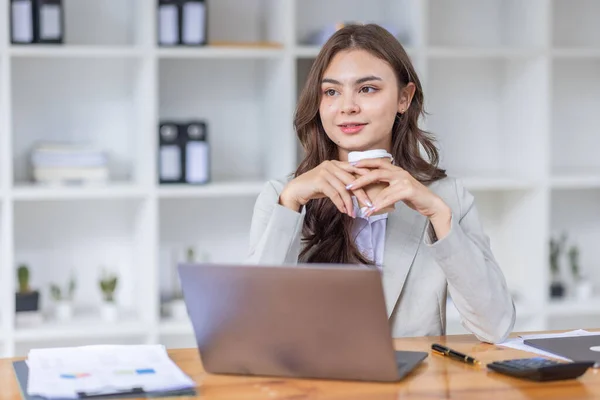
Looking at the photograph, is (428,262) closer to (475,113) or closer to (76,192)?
(76,192)

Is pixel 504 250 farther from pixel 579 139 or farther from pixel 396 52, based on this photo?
pixel 396 52

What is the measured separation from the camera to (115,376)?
57.8 inches

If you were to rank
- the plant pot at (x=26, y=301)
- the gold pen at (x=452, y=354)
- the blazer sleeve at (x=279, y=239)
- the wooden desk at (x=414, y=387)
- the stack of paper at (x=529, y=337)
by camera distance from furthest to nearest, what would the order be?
the plant pot at (x=26, y=301), the blazer sleeve at (x=279, y=239), the stack of paper at (x=529, y=337), the gold pen at (x=452, y=354), the wooden desk at (x=414, y=387)

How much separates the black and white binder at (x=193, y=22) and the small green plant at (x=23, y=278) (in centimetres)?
100

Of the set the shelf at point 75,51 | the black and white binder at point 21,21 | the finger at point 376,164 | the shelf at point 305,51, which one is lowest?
the finger at point 376,164

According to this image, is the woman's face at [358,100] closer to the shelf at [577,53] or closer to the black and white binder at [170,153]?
the black and white binder at [170,153]

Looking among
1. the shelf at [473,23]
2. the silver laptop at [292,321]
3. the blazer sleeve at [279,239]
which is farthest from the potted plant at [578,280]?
the silver laptop at [292,321]

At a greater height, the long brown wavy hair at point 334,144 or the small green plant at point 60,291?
the long brown wavy hair at point 334,144

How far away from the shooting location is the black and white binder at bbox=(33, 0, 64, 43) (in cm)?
322

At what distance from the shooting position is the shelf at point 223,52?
10.8 feet

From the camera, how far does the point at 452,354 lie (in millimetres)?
1651

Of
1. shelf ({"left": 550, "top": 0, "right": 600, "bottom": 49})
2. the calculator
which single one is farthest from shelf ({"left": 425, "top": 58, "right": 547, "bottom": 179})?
the calculator

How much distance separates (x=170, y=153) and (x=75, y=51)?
0.48 meters

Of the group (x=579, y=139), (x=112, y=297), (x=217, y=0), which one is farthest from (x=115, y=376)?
(x=579, y=139)
